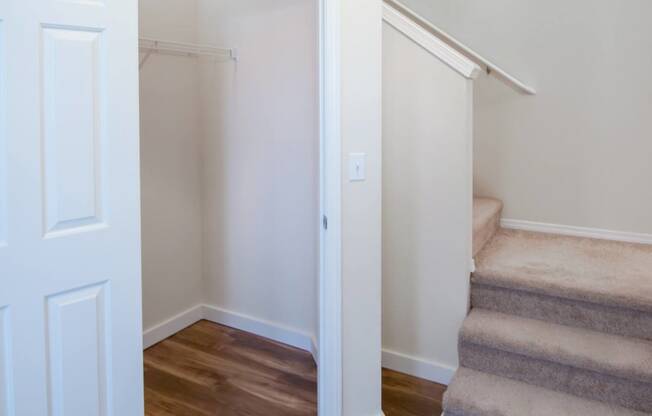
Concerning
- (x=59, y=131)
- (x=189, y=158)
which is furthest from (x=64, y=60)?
(x=189, y=158)

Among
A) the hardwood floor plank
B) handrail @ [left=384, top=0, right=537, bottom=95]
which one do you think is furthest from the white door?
handrail @ [left=384, top=0, right=537, bottom=95]

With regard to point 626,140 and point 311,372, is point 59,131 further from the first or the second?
point 626,140

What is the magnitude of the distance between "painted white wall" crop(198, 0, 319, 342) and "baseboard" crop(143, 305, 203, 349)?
7.1 inches

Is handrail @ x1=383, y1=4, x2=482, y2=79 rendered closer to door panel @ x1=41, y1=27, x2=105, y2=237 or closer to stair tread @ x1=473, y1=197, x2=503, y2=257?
stair tread @ x1=473, y1=197, x2=503, y2=257

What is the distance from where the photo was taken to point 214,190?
3135 mm

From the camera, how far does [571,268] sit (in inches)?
98.8

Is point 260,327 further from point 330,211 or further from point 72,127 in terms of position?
point 72,127

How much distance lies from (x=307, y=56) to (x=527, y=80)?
1477 mm

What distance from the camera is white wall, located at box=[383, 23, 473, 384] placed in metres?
2.30

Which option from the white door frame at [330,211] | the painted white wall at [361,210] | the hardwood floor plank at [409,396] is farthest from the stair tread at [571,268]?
the white door frame at [330,211]

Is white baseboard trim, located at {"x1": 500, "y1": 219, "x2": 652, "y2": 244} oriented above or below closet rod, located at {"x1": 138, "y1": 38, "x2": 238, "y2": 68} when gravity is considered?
below

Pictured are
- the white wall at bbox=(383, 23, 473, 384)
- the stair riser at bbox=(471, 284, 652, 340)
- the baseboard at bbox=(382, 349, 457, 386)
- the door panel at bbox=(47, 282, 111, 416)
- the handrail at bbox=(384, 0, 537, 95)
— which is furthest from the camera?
the handrail at bbox=(384, 0, 537, 95)

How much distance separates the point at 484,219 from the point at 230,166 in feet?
5.17

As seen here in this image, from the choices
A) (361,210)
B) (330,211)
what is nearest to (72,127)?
(330,211)
